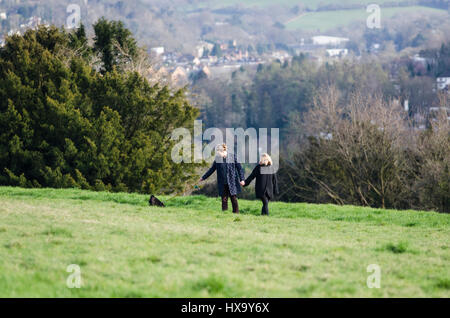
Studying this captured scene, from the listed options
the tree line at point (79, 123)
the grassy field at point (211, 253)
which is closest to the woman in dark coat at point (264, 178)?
the grassy field at point (211, 253)

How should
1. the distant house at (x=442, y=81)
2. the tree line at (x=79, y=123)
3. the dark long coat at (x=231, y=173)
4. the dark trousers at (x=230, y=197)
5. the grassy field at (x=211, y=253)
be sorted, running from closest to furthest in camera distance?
the grassy field at (x=211, y=253) < the dark long coat at (x=231, y=173) < the dark trousers at (x=230, y=197) < the tree line at (x=79, y=123) < the distant house at (x=442, y=81)

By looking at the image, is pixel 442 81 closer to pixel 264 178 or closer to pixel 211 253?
pixel 264 178

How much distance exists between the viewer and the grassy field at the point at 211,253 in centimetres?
771

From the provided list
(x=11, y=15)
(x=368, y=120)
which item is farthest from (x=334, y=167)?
(x=11, y=15)

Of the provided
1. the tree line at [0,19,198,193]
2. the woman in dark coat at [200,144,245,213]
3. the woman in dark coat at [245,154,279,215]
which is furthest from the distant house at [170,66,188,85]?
the woman in dark coat at [245,154,279,215]

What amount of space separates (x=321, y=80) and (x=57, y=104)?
104 meters

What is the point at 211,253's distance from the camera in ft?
32.1

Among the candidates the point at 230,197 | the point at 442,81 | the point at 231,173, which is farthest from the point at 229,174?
the point at 442,81

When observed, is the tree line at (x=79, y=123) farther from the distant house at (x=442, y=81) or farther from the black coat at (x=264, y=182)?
the distant house at (x=442, y=81)

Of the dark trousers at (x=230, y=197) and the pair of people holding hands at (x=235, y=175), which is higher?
the pair of people holding hands at (x=235, y=175)

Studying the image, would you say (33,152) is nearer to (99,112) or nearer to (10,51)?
(99,112)

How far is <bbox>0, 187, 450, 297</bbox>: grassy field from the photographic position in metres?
7.71

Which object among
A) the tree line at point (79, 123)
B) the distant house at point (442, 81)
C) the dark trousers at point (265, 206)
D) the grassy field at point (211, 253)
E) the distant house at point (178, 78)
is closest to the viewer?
the grassy field at point (211, 253)

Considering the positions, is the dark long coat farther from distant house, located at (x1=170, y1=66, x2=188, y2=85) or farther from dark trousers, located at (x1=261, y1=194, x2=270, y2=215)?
distant house, located at (x1=170, y1=66, x2=188, y2=85)
